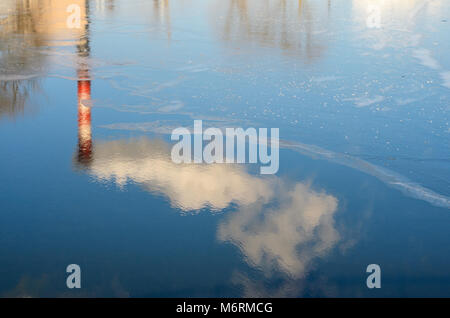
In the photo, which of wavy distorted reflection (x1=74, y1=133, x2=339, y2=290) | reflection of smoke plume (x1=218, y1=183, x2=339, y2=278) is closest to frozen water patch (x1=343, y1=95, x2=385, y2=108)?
wavy distorted reflection (x1=74, y1=133, x2=339, y2=290)

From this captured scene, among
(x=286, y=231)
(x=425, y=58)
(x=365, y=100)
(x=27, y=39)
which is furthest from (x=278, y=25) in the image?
(x=286, y=231)

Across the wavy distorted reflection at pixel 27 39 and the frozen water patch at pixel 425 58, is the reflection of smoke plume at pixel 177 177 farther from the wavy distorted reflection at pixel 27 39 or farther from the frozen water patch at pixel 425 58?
the frozen water patch at pixel 425 58

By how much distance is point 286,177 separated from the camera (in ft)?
29.2

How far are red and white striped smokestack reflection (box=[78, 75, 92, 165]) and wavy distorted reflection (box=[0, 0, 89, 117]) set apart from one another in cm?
87

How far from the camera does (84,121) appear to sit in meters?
10.9

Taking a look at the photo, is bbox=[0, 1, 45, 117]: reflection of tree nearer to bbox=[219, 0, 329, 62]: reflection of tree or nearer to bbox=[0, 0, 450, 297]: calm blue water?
bbox=[0, 0, 450, 297]: calm blue water

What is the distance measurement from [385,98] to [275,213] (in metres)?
5.21

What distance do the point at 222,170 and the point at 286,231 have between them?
1.86 meters

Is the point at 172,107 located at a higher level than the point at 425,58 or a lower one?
lower

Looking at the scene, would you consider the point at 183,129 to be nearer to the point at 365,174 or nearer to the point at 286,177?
the point at 286,177

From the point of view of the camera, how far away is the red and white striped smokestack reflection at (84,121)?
9.48 metres

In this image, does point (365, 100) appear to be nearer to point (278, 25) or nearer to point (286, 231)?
point (286, 231)

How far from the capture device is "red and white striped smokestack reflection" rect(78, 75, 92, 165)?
373 inches
